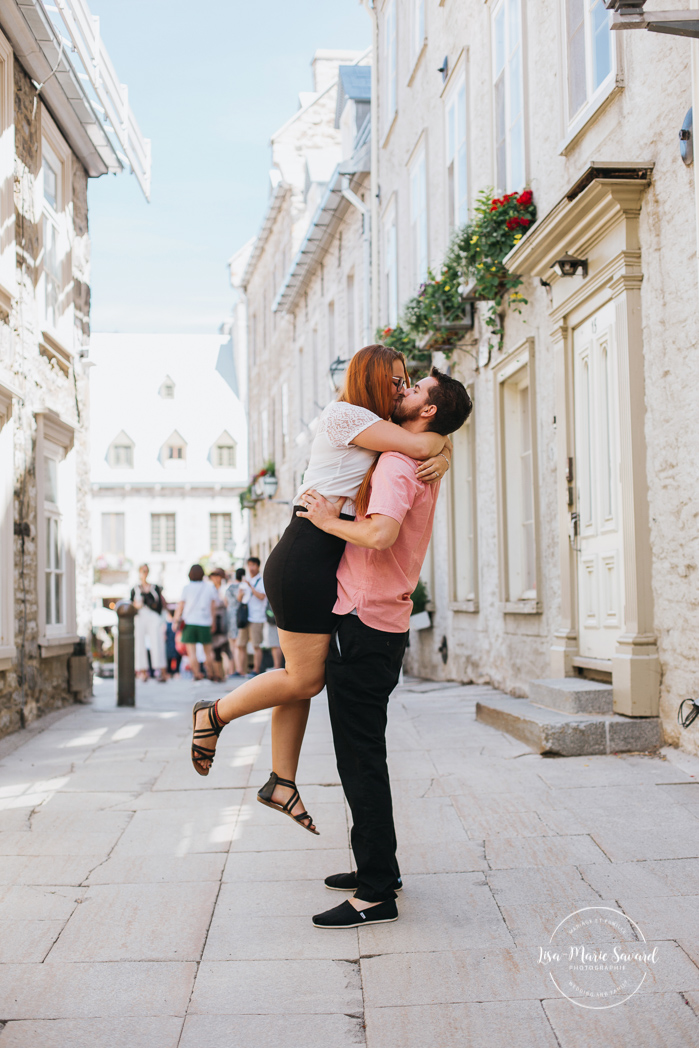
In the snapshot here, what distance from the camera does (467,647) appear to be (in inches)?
417

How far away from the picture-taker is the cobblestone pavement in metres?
2.54

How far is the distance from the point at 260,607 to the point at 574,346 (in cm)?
695

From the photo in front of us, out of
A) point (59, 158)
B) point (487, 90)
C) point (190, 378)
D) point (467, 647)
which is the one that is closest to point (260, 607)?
point (467, 647)

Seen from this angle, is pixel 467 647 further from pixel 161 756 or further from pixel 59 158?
pixel 59 158

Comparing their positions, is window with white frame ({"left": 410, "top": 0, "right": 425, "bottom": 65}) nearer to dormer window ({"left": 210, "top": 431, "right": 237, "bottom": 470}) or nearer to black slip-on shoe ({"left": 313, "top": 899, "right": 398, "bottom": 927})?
black slip-on shoe ({"left": 313, "top": 899, "right": 398, "bottom": 927})

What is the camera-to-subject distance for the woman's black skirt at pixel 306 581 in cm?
336

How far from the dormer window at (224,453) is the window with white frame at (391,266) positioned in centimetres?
2655

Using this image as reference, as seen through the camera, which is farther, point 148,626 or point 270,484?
point 270,484

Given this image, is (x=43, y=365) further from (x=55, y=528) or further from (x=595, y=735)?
(x=595, y=735)

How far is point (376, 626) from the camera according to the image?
3291 millimetres

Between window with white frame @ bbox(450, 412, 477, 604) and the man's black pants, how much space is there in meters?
7.29

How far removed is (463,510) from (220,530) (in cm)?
2984

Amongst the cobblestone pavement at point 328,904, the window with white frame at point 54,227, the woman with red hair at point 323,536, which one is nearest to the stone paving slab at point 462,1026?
the cobblestone pavement at point 328,904

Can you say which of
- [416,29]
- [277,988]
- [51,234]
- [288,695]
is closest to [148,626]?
[51,234]
